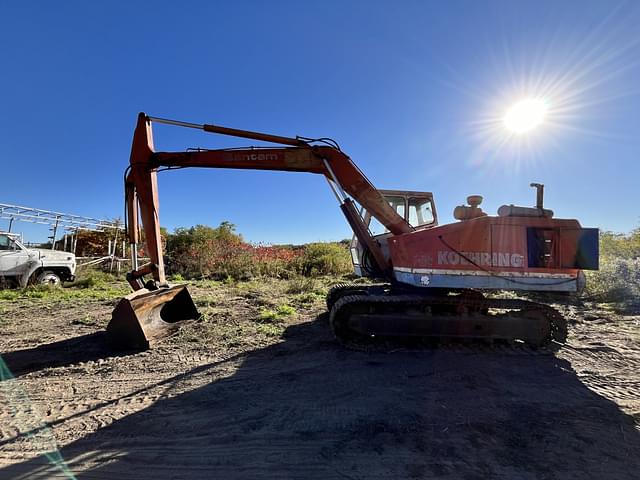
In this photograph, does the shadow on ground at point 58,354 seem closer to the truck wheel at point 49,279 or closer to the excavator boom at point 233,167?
the excavator boom at point 233,167

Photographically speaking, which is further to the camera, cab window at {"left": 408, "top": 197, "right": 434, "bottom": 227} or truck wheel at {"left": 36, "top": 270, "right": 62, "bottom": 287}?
truck wheel at {"left": 36, "top": 270, "right": 62, "bottom": 287}

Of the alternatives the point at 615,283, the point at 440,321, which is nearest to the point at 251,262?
the point at 440,321

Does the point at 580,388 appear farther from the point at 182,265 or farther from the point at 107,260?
the point at 107,260

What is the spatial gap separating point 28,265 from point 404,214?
11844mm

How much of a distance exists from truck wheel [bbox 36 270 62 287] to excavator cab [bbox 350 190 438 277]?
10212 millimetres

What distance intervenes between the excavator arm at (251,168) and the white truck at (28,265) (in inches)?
298

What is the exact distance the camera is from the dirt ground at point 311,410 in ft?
8.11

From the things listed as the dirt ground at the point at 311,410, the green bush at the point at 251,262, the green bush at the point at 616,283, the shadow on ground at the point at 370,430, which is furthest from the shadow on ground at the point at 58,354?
the green bush at the point at 616,283

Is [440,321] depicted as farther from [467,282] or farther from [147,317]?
[147,317]

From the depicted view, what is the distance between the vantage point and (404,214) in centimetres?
668

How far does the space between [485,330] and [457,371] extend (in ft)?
3.92

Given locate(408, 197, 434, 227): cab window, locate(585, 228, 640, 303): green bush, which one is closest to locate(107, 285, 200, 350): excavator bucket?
locate(408, 197, 434, 227): cab window

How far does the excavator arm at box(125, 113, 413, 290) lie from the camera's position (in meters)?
5.68

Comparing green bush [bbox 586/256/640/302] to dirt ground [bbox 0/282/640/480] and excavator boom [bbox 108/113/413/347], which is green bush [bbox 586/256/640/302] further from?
excavator boom [bbox 108/113/413/347]
